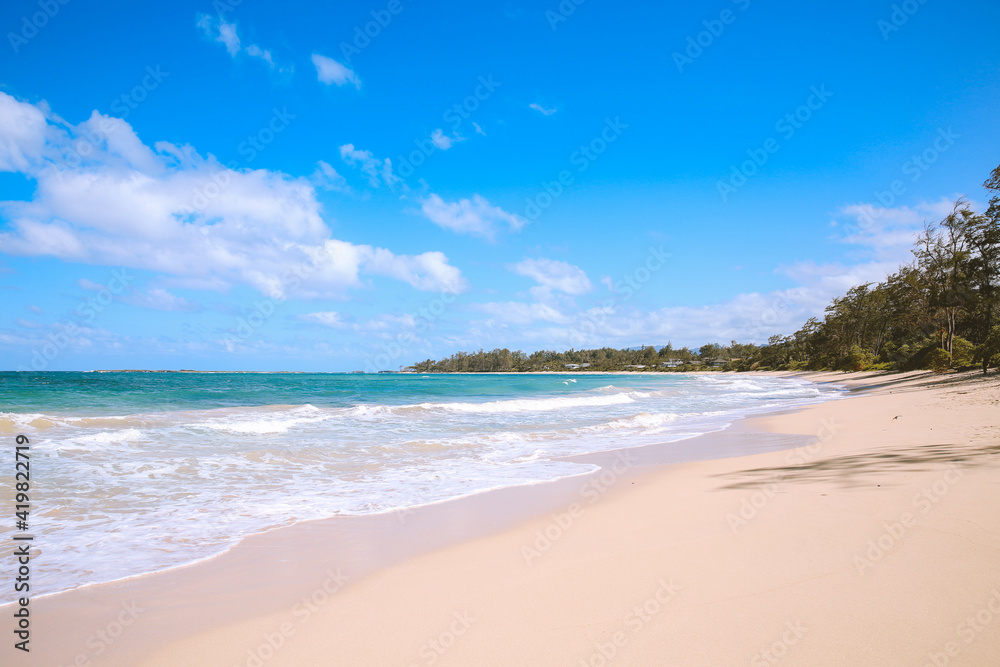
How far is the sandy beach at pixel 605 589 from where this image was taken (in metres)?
2.48

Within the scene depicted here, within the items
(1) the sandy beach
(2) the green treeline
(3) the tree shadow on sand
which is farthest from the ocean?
(2) the green treeline

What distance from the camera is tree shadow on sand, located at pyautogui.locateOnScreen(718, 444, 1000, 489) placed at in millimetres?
5705

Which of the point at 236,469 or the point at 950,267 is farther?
the point at 950,267

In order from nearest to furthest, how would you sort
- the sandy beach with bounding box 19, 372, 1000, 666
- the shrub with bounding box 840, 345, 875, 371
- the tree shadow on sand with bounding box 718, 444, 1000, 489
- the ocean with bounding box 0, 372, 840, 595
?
1. the sandy beach with bounding box 19, 372, 1000, 666
2. the ocean with bounding box 0, 372, 840, 595
3. the tree shadow on sand with bounding box 718, 444, 1000, 489
4. the shrub with bounding box 840, 345, 875, 371

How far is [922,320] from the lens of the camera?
40.4 m

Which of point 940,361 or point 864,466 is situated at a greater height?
point 940,361

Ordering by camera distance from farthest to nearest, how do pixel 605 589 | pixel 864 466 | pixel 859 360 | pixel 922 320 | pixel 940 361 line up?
1. pixel 859 360
2. pixel 922 320
3. pixel 940 361
4. pixel 864 466
5. pixel 605 589

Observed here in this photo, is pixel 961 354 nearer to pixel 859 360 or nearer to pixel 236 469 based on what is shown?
pixel 859 360

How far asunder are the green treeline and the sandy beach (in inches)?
973

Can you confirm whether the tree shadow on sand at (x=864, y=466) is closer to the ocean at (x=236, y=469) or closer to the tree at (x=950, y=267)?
the ocean at (x=236, y=469)

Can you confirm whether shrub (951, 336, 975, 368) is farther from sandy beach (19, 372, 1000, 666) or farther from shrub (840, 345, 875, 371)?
sandy beach (19, 372, 1000, 666)

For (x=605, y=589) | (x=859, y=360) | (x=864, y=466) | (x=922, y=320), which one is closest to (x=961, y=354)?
(x=922, y=320)

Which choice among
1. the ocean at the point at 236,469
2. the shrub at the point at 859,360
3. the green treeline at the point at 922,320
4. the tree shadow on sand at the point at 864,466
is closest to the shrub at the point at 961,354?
the green treeline at the point at 922,320

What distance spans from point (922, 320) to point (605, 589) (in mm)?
51917
